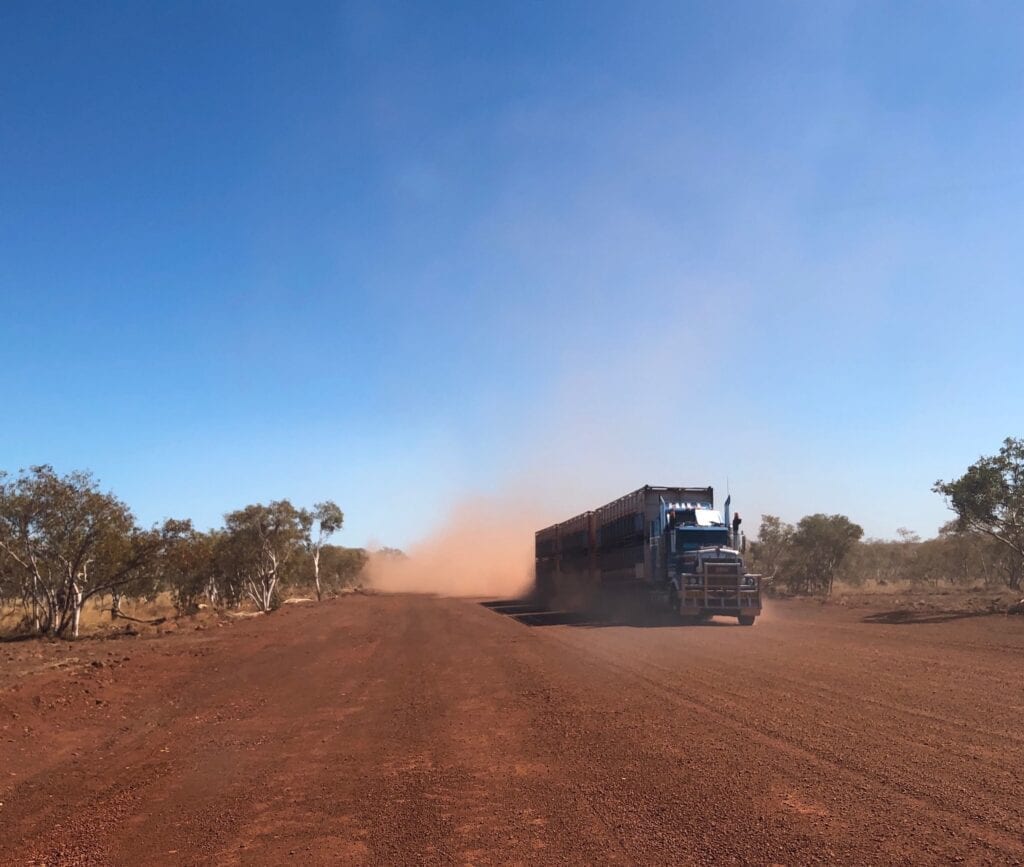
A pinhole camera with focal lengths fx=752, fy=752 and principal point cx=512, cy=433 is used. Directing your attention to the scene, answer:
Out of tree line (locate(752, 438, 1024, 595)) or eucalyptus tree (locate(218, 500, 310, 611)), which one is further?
eucalyptus tree (locate(218, 500, 310, 611))

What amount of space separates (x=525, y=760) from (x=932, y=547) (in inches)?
2664

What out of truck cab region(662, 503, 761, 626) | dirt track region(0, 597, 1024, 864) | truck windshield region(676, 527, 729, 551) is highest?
truck windshield region(676, 527, 729, 551)

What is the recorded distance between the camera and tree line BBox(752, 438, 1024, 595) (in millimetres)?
31656

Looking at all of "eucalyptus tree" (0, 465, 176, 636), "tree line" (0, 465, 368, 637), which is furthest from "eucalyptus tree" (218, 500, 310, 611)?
"eucalyptus tree" (0, 465, 176, 636)

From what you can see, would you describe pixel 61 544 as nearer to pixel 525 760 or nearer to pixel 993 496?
pixel 525 760

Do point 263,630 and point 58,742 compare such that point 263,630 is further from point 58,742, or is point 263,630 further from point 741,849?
point 741,849

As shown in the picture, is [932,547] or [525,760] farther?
[932,547]

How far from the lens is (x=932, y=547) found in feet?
213

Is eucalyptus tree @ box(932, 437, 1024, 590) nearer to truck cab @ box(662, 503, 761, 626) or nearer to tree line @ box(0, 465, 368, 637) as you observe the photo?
truck cab @ box(662, 503, 761, 626)

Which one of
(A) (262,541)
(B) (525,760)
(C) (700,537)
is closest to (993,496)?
(C) (700,537)

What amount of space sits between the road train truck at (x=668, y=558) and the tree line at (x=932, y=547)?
11.9 metres

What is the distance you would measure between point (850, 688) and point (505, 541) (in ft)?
234

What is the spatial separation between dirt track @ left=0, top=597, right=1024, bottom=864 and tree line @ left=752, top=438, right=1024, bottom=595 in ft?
59.2

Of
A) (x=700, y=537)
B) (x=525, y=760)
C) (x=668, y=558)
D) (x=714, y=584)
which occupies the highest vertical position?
(x=700, y=537)
